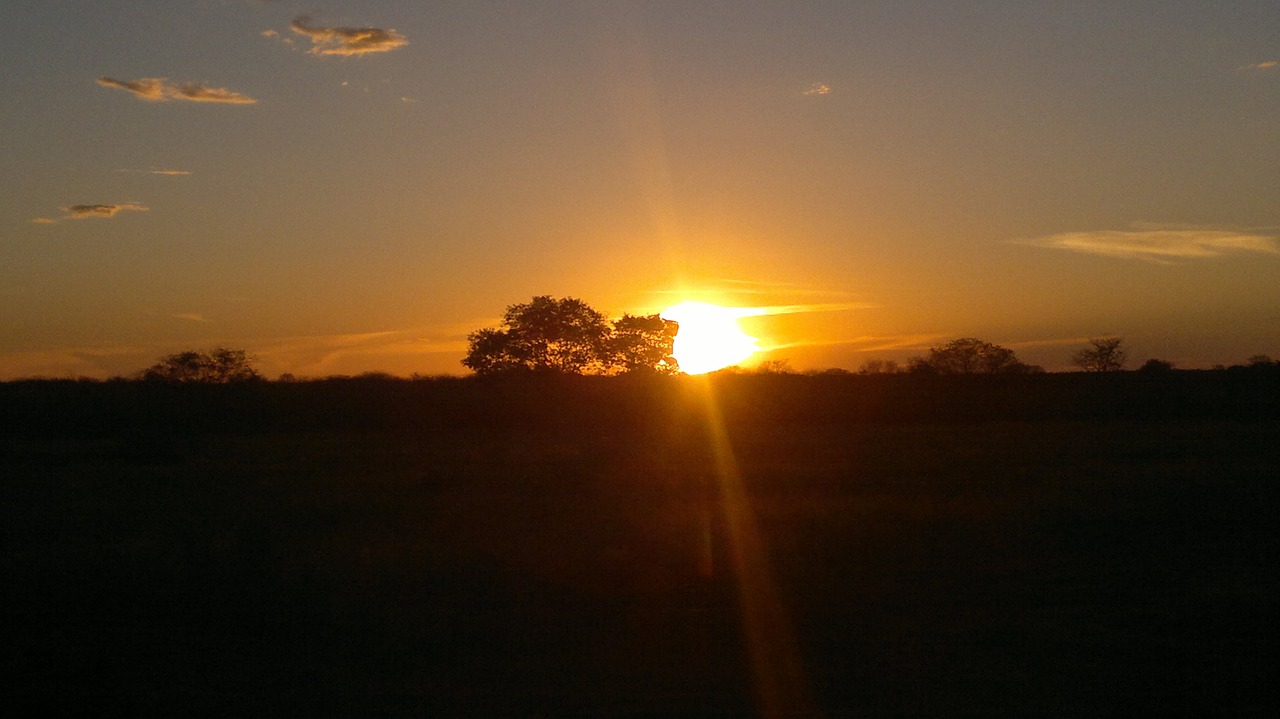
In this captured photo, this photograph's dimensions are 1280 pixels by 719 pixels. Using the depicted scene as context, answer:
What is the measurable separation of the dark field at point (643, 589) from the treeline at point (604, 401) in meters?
15.6

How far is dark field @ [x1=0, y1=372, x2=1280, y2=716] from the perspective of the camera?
A: 635 centimetres

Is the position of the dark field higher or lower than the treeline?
lower

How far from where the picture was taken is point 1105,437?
1184 inches

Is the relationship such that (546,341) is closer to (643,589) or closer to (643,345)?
(643,345)

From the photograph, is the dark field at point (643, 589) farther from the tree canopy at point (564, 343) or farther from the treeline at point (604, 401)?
the tree canopy at point (564, 343)

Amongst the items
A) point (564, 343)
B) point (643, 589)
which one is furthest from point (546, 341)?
point (643, 589)

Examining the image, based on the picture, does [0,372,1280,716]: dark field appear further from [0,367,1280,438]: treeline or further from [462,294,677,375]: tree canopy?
[462,294,677,375]: tree canopy

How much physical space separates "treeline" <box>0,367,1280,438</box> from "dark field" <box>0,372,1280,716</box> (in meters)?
15.6

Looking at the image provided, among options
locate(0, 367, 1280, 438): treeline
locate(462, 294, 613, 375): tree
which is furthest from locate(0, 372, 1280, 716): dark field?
locate(462, 294, 613, 375): tree

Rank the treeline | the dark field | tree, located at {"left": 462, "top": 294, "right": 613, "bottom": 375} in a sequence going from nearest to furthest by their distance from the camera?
the dark field, the treeline, tree, located at {"left": 462, "top": 294, "right": 613, "bottom": 375}

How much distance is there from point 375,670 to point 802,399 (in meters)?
37.9

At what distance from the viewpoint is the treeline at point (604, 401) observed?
36.9m

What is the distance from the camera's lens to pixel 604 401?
41250 mm

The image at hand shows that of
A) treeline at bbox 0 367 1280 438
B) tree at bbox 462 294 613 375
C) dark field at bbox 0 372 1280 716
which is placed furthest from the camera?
tree at bbox 462 294 613 375
